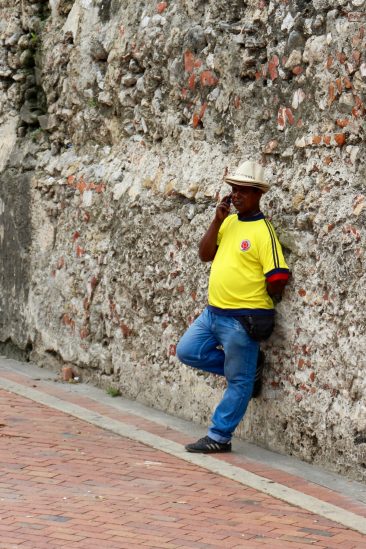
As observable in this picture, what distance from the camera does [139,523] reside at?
6227 millimetres

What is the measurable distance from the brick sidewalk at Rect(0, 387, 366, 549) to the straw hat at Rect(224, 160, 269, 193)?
5.86 feet

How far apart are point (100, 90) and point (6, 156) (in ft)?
5.61

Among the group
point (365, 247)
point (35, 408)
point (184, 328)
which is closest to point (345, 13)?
point (365, 247)

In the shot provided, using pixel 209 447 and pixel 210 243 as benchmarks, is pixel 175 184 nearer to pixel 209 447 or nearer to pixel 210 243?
pixel 210 243

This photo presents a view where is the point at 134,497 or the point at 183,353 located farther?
the point at 183,353

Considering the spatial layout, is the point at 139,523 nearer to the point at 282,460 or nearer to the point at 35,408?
the point at 282,460

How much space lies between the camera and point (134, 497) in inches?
265

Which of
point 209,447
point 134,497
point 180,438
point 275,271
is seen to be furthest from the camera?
point 180,438

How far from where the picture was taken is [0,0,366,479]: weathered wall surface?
282 inches

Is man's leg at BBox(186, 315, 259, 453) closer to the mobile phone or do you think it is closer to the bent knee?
the bent knee

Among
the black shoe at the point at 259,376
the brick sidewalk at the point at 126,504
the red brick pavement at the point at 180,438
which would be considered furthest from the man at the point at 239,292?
the brick sidewalk at the point at 126,504

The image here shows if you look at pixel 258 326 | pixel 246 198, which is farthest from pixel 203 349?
pixel 246 198

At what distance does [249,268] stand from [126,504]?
69.1 inches

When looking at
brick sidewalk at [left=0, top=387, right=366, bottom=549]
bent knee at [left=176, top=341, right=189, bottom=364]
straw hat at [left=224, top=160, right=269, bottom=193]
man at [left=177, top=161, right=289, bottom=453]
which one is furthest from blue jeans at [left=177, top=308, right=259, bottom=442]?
straw hat at [left=224, top=160, right=269, bottom=193]
